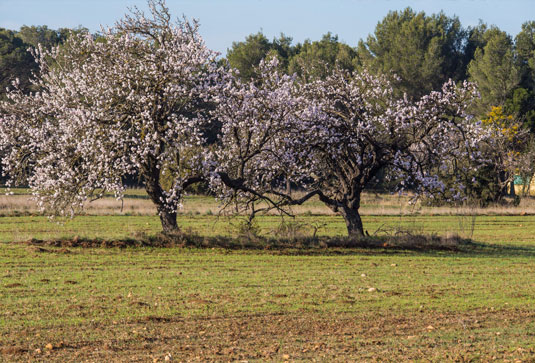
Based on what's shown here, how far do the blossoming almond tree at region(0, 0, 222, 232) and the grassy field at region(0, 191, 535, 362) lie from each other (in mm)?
2475

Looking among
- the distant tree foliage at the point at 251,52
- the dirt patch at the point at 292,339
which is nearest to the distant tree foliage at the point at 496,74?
the distant tree foliage at the point at 251,52

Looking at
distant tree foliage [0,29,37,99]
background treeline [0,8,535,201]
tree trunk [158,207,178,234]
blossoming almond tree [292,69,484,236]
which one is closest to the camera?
tree trunk [158,207,178,234]

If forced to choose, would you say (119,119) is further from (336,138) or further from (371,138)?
(371,138)

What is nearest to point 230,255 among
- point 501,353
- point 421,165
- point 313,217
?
point 421,165

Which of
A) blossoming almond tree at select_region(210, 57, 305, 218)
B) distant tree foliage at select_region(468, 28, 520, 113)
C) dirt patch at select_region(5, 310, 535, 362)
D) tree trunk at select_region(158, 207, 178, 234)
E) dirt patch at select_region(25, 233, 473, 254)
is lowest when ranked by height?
dirt patch at select_region(5, 310, 535, 362)

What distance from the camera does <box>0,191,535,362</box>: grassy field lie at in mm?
10594

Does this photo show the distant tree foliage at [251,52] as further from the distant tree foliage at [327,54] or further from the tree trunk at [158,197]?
the tree trunk at [158,197]

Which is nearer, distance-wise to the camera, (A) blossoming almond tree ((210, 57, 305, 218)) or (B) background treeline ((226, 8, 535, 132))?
(A) blossoming almond tree ((210, 57, 305, 218))

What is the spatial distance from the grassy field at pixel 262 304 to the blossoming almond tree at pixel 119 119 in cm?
247

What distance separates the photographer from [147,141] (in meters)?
24.0

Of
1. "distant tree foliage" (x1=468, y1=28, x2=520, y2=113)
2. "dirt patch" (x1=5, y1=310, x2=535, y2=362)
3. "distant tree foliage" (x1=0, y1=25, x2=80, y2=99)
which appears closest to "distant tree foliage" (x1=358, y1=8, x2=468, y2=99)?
"distant tree foliage" (x1=468, y1=28, x2=520, y2=113)

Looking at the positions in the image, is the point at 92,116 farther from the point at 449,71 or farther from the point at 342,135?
the point at 449,71

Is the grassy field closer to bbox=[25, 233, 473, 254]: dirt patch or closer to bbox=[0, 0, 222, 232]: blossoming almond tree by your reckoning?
bbox=[25, 233, 473, 254]: dirt patch

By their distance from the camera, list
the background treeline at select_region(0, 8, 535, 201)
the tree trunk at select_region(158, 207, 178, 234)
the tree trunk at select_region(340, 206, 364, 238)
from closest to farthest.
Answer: the tree trunk at select_region(158, 207, 178, 234), the tree trunk at select_region(340, 206, 364, 238), the background treeline at select_region(0, 8, 535, 201)
